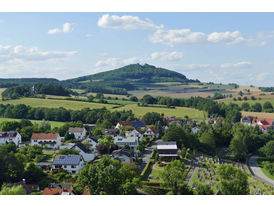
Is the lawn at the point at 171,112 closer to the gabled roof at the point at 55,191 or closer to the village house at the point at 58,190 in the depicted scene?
the village house at the point at 58,190

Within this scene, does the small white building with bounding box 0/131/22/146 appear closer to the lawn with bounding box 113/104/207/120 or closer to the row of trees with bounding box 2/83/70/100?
the lawn with bounding box 113/104/207/120

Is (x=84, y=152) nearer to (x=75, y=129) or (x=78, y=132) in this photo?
(x=78, y=132)

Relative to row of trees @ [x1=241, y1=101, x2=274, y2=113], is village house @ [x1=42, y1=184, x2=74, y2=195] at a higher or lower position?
lower

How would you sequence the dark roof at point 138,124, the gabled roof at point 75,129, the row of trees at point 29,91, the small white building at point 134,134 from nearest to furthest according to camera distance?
the small white building at point 134,134 → the gabled roof at point 75,129 → the dark roof at point 138,124 → the row of trees at point 29,91

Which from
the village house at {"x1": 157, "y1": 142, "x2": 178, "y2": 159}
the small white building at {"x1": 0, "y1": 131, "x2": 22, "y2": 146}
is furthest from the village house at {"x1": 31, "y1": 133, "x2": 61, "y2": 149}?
the village house at {"x1": 157, "y1": 142, "x2": 178, "y2": 159}

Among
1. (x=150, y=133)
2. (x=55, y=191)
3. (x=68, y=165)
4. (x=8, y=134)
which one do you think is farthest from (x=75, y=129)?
(x=55, y=191)

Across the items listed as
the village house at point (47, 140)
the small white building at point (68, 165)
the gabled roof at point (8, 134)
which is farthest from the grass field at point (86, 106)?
the small white building at point (68, 165)
